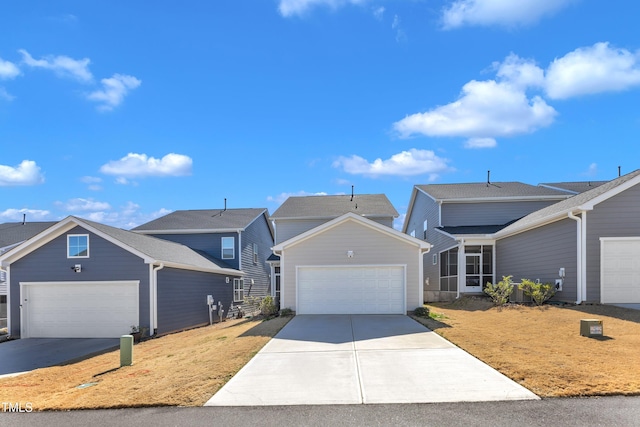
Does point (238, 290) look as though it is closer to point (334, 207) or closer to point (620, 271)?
point (334, 207)

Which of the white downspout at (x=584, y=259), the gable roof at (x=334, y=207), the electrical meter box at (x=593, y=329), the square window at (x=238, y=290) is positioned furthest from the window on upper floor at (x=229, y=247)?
the electrical meter box at (x=593, y=329)

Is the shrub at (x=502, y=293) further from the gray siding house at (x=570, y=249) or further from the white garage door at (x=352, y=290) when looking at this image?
the white garage door at (x=352, y=290)

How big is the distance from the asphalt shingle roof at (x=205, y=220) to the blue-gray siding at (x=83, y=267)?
801 centimetres

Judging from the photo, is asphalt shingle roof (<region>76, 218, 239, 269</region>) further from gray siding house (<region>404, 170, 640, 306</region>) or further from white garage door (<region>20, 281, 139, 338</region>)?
gray siding house (<region>404, 170, 640, 306</region>)

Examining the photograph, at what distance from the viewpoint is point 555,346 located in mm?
9188

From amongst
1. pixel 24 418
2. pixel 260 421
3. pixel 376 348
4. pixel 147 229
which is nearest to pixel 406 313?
pixel 376 348

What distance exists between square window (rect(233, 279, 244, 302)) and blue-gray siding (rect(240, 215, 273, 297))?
50cm

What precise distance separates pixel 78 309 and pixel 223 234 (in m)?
9.27

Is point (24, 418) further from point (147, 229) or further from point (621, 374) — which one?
point (147, 229)

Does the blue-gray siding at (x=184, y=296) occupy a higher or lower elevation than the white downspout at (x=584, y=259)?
lower

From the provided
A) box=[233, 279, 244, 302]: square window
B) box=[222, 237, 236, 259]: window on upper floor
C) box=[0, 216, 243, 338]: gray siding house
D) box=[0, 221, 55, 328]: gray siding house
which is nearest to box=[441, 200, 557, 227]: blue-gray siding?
box=[222, 237, 236, 259]: window on upper floor

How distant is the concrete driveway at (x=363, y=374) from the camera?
21.3ft

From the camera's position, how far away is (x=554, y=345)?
9.29 m

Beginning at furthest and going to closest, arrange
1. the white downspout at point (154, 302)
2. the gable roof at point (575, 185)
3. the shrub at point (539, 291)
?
1. the gable roof at point (575, 185)
2. the white downspout at point (154, 302)
3. the shrub at point (539, 291)
